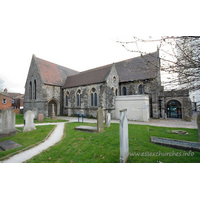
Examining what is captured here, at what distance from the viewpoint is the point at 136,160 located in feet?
11.8

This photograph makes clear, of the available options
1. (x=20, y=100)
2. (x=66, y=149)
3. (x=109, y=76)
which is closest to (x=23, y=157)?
(x=66, y=149)

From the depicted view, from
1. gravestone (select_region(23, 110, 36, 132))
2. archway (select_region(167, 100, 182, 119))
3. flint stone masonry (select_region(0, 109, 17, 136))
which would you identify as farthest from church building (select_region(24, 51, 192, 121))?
flint stone masonry (select_region(0, 109, 17, 136))

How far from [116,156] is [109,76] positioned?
1344cm

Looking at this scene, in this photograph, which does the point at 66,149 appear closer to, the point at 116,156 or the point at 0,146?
the point at 116,156

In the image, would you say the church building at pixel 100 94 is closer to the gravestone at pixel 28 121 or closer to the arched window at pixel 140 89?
the arched window at pixel 140 89

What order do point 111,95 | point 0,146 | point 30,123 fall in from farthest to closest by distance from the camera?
point 111,95 < point 30,123 < point 0,146

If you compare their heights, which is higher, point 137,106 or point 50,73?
point 50,73

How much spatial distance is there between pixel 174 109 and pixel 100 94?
11461 millimetres

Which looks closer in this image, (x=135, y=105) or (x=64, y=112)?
(x=135, y=105)

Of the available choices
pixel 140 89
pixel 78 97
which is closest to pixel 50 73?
pixel 78 97

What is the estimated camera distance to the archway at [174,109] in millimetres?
15545

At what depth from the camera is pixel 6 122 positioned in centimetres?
723

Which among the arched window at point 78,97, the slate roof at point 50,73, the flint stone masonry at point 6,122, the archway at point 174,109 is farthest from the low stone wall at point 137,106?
the slate roof at point 50,73

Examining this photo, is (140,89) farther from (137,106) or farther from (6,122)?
(6,122)
